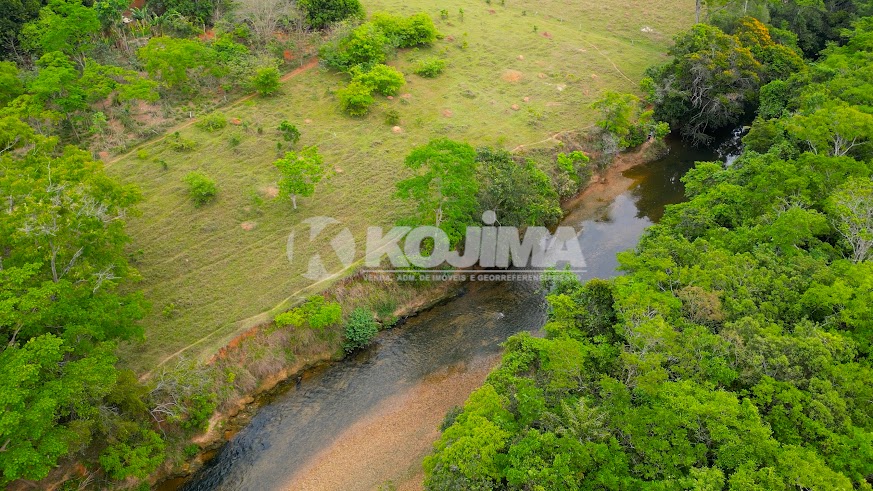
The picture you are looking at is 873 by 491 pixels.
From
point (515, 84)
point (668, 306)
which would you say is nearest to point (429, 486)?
point (668, 306)

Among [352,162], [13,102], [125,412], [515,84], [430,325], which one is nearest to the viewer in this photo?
[125,412]

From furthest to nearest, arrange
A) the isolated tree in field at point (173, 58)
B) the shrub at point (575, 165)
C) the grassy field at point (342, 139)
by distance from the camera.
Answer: the isolated tree in field at point (173, 58) → the shrub at point (575, 165) → the grassy field at point (342, 139)

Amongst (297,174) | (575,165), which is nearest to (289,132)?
(297,174)

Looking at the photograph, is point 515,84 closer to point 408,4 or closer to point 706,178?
point 408,4

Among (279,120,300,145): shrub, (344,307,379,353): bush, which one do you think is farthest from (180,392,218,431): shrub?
(279,120,300,145): shrub

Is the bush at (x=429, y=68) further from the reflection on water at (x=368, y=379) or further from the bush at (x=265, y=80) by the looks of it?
the reflection on water at (x=368, y=379)

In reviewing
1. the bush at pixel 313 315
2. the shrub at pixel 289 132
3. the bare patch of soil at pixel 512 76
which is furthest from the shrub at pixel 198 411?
the bare patch of soil at pixel 512 76
